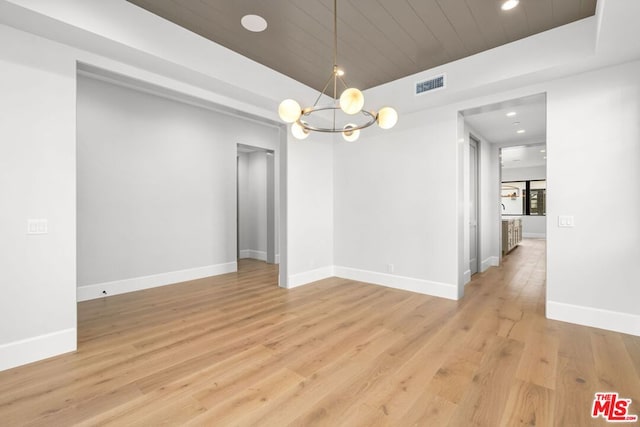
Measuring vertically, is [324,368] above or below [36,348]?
below

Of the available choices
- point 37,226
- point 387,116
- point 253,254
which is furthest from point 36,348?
point 253,254

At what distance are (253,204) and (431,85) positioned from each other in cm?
502

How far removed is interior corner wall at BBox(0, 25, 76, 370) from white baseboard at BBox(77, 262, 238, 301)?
5.81 feet

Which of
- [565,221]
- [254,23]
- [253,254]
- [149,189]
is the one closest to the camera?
[254,23]

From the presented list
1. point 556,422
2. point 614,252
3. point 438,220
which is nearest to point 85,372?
point 556,422

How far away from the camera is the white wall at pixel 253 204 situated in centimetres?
727

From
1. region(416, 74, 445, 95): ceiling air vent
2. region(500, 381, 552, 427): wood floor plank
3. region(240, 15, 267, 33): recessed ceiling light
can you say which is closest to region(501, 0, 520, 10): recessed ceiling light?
region(416, 74, 445, 95): ceiling air vent

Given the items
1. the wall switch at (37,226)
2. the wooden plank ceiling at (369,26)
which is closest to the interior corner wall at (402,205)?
the wooden plank ceiling at (369,26)

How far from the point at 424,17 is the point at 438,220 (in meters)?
2.58

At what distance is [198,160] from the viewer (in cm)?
535

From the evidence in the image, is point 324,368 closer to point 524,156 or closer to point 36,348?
point 36,348

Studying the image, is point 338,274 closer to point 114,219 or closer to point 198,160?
point 198,160

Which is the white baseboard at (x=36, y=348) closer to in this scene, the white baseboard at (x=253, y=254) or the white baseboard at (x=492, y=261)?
the white baseboard at (x=253, y=254)
